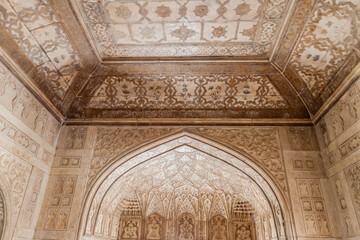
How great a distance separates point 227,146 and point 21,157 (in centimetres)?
382

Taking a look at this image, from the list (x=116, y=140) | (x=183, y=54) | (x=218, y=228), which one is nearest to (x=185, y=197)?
(x=218, y=228)

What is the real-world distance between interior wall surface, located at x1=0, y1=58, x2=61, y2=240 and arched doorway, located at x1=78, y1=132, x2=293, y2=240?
94cm

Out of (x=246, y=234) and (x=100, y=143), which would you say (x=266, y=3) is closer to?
(x=100, y=143)

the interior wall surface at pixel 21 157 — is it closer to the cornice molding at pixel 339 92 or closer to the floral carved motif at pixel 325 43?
the floral carved motif at pixel 325 43

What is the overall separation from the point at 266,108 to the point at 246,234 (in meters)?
4.22

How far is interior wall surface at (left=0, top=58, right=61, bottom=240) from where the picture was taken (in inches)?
163

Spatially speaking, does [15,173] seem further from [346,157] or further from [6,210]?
[346,157]

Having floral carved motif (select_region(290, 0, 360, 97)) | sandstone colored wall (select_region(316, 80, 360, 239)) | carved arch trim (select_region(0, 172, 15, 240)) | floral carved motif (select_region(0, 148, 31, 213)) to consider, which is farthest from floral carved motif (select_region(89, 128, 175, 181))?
Result: sandstone colored wall (select_region(316, 80, 360, 239))

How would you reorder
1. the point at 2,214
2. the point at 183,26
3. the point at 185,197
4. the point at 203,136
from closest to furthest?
1. the point at 2,214
2. the point at 183,26
3. the point at 203,136
4. the point at 185,197

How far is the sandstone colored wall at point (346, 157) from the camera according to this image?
13.9 feet

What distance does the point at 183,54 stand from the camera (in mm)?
5246

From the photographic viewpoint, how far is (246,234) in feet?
26.0

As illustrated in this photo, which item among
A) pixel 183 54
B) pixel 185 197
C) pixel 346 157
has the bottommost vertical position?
pixel 346 157

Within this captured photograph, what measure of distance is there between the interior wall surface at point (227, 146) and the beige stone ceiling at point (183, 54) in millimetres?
439
